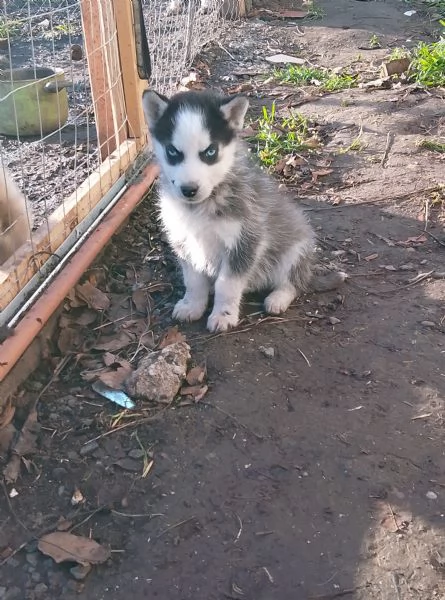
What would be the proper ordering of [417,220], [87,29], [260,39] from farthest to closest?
[260,39]
[417,220]
[87,29]

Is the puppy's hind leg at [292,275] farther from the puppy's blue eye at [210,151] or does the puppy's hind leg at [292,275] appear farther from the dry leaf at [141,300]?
the puppy's blue eye at [210,151]

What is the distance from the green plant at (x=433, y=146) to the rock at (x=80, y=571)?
14.1ft

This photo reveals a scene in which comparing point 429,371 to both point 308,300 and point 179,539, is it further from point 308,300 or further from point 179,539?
point 179,539

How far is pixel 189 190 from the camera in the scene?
3.02m

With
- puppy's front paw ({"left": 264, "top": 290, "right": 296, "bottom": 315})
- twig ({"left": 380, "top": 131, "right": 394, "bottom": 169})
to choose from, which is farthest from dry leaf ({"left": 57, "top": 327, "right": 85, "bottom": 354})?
twig ({"left": 380, "top": 131, "right": 394, "bottom": 169})

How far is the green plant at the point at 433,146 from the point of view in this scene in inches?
208

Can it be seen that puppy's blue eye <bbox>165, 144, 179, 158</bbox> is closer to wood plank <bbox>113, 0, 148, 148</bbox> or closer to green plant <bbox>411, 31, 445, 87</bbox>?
wood plank <bbox>113, 0, 148, 148</bbox>

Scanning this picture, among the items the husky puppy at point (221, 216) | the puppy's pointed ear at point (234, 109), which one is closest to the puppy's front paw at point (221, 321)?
the husky puppy at point (221, 216)

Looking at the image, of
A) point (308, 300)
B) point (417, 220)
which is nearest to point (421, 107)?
point (417, 220)

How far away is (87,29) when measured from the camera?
13.3 feet

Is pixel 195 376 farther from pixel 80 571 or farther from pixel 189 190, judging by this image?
pixel 80 571

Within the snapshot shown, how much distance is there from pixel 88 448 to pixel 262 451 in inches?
28.1

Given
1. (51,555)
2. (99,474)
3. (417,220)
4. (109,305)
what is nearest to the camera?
(51,555)

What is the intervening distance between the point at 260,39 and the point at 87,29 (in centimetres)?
545
